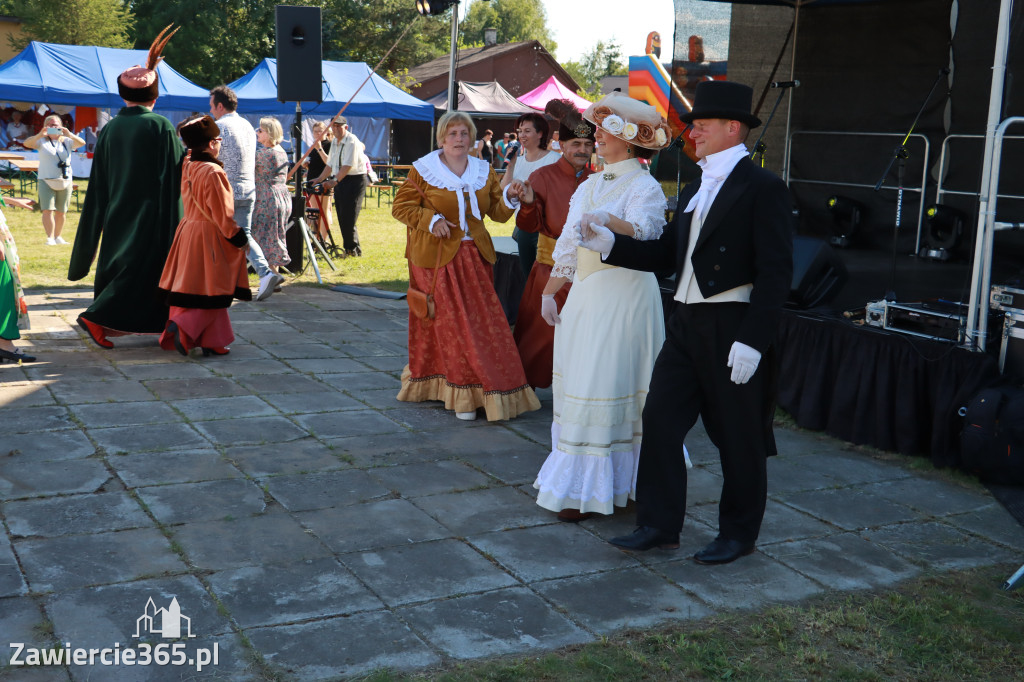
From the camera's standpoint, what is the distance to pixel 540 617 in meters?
3.01

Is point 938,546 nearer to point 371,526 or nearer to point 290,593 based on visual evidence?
point 371,526

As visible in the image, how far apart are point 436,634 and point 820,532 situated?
1.77 meters

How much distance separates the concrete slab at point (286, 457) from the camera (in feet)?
14.1

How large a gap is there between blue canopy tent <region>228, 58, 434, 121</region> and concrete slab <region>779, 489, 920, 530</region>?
55.0 ft

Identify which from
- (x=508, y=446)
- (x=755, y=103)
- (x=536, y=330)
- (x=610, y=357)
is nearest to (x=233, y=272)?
(x=536, y=330)

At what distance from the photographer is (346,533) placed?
11.8ft

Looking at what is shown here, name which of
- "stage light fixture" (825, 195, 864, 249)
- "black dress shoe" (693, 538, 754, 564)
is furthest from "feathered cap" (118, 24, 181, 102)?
"stage light fixture" (825, 195, 864, 249)

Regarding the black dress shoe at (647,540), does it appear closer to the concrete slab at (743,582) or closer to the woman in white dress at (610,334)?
the concrete slab at (743,582)

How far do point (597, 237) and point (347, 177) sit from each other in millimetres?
8443

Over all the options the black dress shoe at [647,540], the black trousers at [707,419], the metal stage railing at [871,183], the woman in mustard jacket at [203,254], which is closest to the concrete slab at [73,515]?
the black dress shoe at [647,540]

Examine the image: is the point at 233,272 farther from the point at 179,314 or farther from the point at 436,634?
the point at 436,634

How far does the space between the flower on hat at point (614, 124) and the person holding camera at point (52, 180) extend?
30.9 feet

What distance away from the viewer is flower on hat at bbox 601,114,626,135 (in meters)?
3.60

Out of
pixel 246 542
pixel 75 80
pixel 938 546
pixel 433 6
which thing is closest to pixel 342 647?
pixel 246 542
